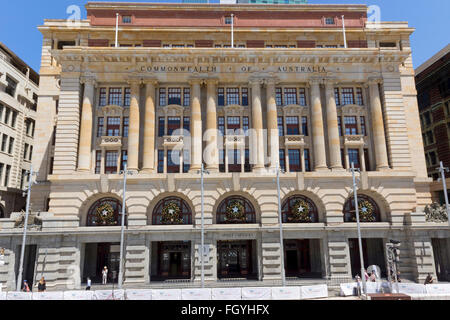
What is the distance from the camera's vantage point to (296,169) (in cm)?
3488

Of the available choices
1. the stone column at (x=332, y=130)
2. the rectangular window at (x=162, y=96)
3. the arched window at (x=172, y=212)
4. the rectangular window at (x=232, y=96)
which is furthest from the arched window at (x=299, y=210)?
the rectangular window at (x=162, y=96)

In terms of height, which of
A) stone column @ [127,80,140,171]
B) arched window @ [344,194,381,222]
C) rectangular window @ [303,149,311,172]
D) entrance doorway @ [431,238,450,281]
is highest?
stone column @ [127,80,140,171]

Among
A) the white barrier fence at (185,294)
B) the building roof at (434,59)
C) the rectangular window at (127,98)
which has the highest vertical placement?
the building roof at (434,59)

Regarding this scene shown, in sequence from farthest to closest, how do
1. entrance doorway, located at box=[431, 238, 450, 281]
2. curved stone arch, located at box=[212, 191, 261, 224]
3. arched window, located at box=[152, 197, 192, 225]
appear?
curved stone arch, located at box=[212, 191, 261, 224], arched window, located at box=[152, 197, 192, 225], entrance doorway, located at box=[431, 238, 450, 281]

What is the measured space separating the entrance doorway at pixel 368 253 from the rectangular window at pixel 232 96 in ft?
67.1

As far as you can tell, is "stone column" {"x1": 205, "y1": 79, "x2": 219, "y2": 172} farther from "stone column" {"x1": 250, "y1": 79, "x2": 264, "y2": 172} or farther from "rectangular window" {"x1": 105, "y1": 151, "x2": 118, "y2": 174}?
"rectangular window" {"x1": 105, "y1": 151, "x2": 118, "y2": 174}

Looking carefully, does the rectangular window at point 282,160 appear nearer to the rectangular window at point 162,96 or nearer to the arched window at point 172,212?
the arched window at point 172,212

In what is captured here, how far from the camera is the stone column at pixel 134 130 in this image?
33.3 m

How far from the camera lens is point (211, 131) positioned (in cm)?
3447

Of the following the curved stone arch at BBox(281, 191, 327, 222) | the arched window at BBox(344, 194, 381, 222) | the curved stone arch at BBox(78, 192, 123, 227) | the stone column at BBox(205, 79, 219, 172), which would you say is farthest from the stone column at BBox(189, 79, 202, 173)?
the arched window at BBox(344, 194, 381, 222)

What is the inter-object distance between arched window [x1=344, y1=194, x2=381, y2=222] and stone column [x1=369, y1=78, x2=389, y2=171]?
3.93 m

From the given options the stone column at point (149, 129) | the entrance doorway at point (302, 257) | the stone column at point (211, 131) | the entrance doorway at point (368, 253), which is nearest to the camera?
the stone column at point (149, 129)

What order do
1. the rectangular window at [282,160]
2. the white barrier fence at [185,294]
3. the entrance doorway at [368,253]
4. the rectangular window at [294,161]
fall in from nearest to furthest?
the white barrier fence at [185,294], the entrance doorway at [368,253], the rectangular window at [282,160], the rectangular window at [294,161]

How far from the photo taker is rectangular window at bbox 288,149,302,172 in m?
34.9
